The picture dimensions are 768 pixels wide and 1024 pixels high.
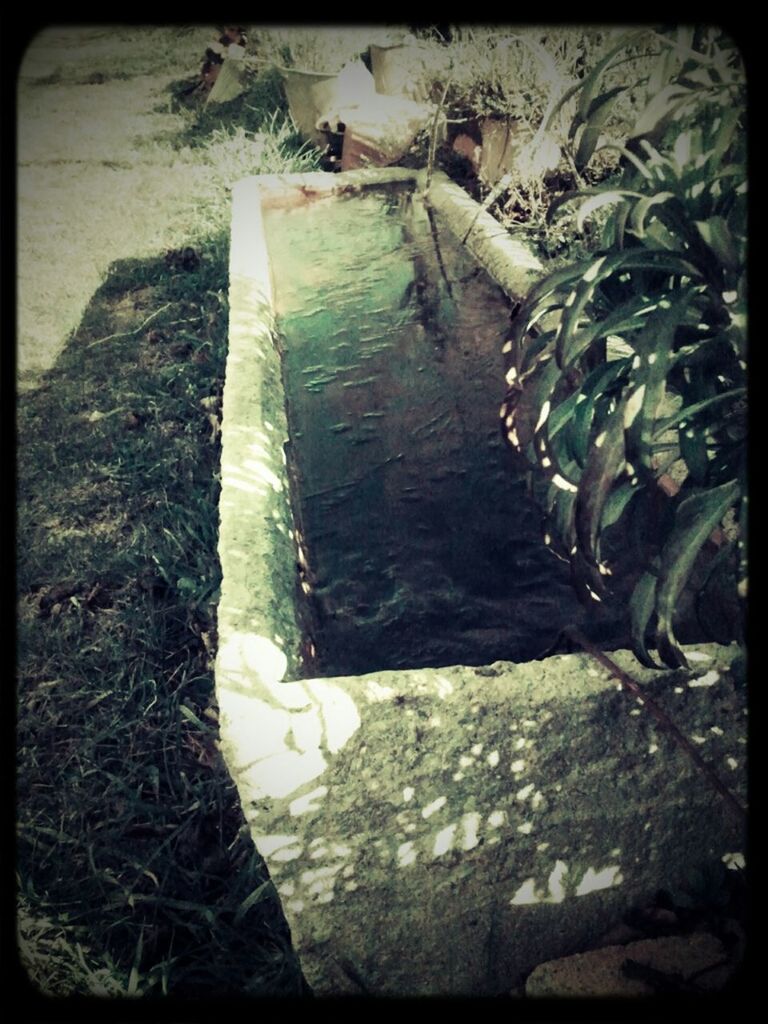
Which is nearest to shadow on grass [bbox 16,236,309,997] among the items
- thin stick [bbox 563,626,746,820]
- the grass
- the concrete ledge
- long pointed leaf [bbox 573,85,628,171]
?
the grass

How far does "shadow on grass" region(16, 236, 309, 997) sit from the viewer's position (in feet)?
4.22

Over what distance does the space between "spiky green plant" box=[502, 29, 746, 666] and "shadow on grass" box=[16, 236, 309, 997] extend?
872mm

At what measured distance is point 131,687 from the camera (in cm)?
167

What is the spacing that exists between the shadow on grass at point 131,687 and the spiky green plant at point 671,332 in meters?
0.87

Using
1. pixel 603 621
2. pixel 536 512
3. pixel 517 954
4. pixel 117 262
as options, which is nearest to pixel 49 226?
pixel 117 262

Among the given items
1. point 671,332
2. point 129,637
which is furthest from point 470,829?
point 129,637

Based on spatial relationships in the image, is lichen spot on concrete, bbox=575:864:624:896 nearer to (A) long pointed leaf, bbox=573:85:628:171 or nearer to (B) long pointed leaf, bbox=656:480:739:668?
(B) long pointed leaf, bbox=656:480:739:668

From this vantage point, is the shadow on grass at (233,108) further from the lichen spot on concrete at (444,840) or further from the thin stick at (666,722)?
the lichen spot on concrete at (444,840)

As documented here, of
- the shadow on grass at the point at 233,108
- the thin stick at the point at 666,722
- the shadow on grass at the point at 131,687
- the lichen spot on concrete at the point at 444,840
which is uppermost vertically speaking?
the shadow on grass at the point at 233,108

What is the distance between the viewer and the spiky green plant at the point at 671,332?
1070 millimetres

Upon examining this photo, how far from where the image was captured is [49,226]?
3.58m

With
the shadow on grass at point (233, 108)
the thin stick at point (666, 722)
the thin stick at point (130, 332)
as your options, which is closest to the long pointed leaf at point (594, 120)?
the thin stick at point (666, 722)

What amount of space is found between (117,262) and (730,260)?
2.84 meters

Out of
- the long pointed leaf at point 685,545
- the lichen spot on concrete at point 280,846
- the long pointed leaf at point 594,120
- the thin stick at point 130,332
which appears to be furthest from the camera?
the thin stick at point 130,332
